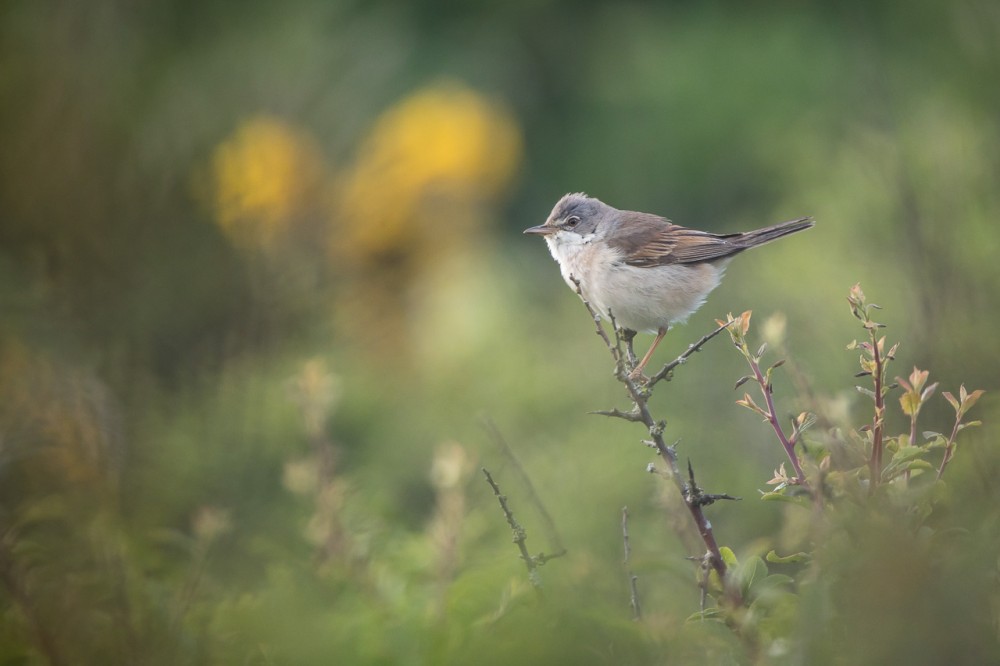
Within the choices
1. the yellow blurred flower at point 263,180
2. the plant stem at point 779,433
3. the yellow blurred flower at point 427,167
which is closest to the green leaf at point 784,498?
the plant stem at point 779,433

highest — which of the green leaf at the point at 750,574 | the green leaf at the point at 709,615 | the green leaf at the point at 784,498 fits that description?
the green leaf at the point at 784,498

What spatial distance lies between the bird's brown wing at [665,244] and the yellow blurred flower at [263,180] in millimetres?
1084

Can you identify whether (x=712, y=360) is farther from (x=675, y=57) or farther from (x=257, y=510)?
(x=675, y=57)

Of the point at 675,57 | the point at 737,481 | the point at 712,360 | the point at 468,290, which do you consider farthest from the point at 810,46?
the point at 737,481

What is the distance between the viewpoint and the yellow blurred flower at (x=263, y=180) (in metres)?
2.78

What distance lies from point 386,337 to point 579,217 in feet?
6.44

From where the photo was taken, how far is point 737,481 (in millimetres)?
3080

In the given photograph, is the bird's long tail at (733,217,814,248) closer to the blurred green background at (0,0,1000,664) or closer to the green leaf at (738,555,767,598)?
the blurred green background at (0,0,1000,664)

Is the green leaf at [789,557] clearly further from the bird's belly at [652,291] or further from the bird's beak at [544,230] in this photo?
the bird's beak at [544,230]

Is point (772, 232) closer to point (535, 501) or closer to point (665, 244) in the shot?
point (665, 244)

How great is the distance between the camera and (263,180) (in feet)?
10.1

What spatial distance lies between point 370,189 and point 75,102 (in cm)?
222

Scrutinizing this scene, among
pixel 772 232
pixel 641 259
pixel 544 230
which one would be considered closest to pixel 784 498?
pixel 772 232

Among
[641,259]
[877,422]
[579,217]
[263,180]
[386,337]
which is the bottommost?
[877,422]
